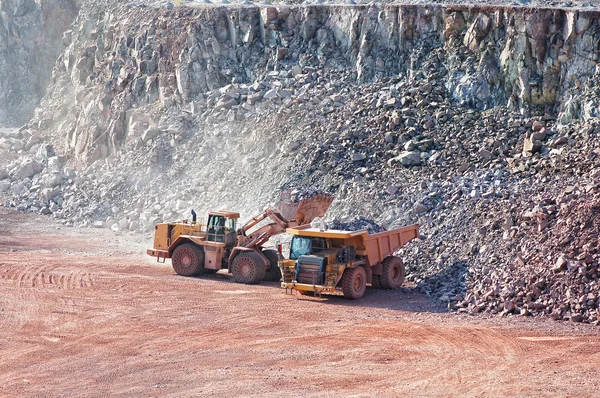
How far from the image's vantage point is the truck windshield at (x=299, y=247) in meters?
20.5

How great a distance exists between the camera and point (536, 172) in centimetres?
2300

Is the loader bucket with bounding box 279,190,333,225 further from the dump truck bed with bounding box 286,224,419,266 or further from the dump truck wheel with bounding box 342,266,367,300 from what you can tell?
the dump truck wheel with bounding box 342,266,367,300

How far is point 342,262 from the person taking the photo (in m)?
20.2

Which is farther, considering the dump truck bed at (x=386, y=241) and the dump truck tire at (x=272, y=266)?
the dump truck tire at (x=272, y=266)

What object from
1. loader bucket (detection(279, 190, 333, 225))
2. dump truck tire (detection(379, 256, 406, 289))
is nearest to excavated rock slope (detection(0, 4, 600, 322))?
loader bucket (detection(279, 190, 333, 225))

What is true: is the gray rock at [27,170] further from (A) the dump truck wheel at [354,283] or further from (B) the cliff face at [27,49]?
(A) the dump truck wheel at [354,283]

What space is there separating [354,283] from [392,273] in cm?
128

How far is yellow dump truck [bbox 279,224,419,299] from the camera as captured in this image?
20.0m

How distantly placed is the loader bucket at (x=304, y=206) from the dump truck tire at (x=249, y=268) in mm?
1708

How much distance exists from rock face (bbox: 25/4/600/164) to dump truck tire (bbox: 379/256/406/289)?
712cm

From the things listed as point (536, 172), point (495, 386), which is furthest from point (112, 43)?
point (495, 386)

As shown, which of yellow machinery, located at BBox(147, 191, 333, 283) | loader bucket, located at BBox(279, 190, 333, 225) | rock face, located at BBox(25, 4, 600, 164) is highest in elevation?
rock face, located at BBox(25, 4, 600, 164)

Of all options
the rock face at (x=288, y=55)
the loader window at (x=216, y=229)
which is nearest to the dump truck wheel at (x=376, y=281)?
the loader window at (x=216, y=229)

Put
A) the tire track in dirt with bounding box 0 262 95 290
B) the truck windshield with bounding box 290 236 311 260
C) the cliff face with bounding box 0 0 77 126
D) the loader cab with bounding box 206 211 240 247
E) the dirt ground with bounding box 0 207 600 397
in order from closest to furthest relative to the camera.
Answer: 1. the dirt ground with bounding box 0 207 600 397
2. the truck windshield with bounding box 290 236 311 260
3. the tire track in dirt with bounding box 0 262 95 290
4. the loader cab with bounding box 206 211 240 247
5. the cliff face with bounding box 0 0 77 126
